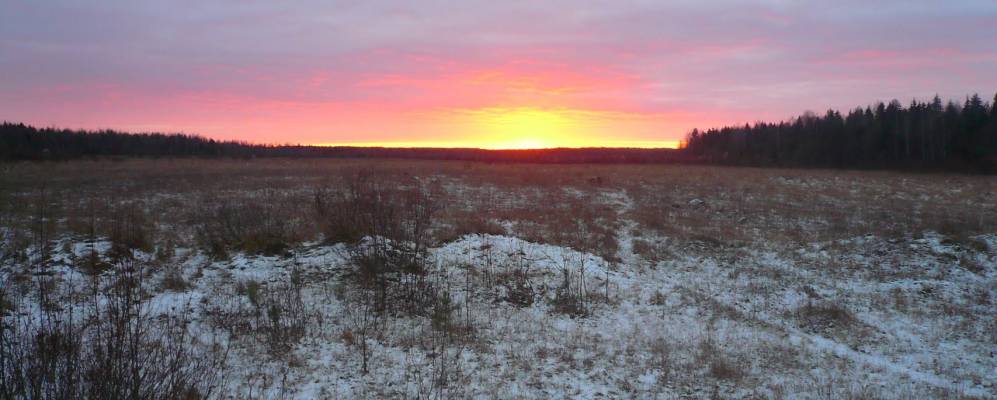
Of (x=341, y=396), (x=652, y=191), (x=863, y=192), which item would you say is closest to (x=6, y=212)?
(x=341, y=396)

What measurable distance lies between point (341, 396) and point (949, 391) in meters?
8.46

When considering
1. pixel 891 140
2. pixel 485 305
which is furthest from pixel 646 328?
pixel 891 140

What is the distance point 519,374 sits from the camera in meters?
7.13

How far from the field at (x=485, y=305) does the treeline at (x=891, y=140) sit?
44.2m

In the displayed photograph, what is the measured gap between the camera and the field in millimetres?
6645

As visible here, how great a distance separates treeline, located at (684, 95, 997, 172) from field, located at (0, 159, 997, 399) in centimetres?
4419

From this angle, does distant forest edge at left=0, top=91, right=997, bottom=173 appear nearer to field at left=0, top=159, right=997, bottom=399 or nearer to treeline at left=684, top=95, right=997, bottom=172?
treeline at left=684, top=95, right=997, bottom=172

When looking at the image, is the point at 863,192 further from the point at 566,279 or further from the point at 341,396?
the point at 341,396

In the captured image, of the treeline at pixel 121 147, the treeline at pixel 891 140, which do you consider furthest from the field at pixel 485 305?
the treeline at pixel 121 147

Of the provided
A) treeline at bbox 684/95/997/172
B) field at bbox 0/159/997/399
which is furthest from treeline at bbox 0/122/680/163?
field at bbox 0/159/997/399

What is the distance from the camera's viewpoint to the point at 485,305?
992 cm

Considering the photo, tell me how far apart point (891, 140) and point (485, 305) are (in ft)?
231

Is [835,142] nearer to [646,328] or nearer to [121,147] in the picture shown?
[646,328]

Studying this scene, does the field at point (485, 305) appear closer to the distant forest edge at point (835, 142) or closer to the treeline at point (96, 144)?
the distant forest edge at point (835, 142)
